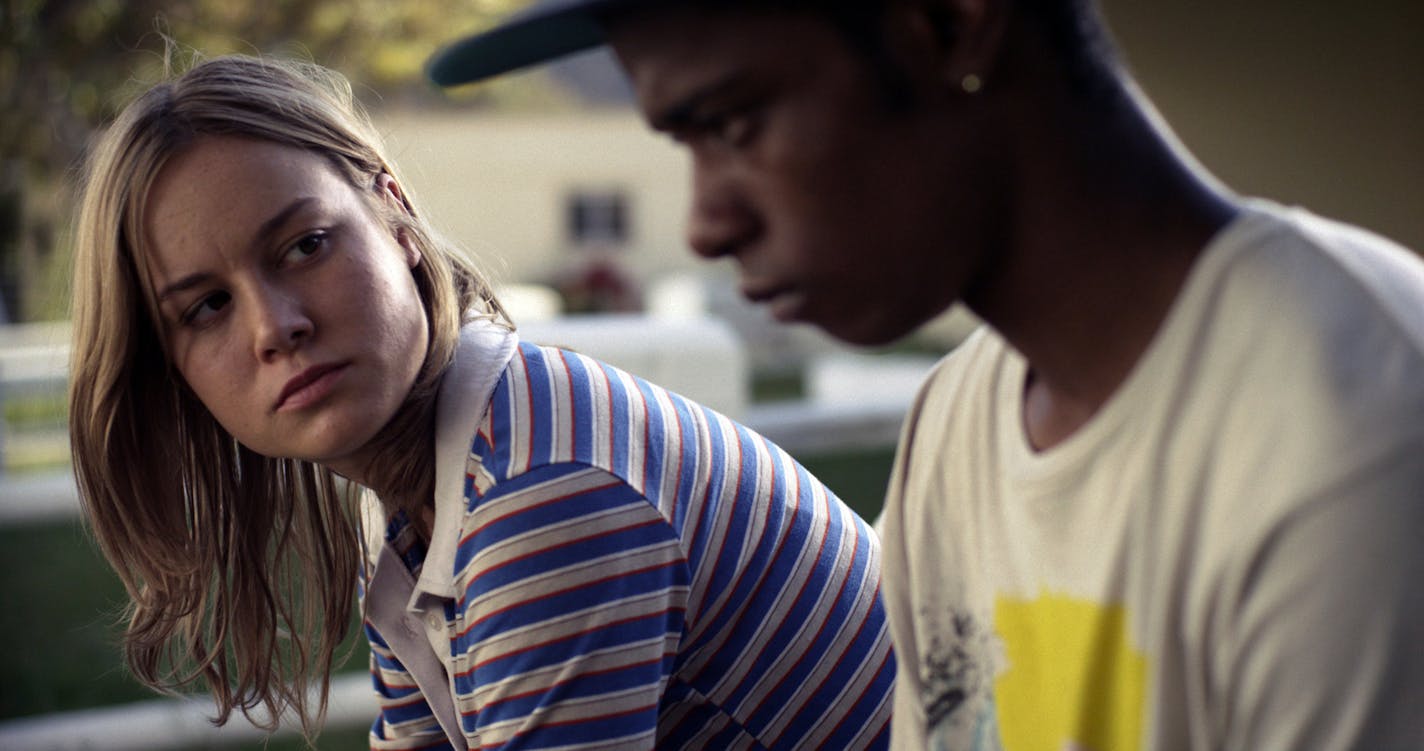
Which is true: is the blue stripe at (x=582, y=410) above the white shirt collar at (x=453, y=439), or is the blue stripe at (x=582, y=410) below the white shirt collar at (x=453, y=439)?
above

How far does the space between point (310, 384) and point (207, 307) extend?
215 millimetres

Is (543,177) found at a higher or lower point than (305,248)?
lower

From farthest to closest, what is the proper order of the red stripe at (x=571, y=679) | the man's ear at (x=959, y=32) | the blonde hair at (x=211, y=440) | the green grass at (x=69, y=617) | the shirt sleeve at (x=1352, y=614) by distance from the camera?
the green grass at (x=69, y=617) → the blonde hair at (x=211, y=440) → the red stripe at (x=571, y=679) → the man's ear at (x=959, y=32) → the shirt sleeve at (x=1352, y=614)

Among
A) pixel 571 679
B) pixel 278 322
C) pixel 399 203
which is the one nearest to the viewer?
pixel 571 679

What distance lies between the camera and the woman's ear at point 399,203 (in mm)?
2088

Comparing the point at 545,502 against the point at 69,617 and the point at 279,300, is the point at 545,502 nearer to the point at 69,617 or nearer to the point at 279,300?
the point at 279,300

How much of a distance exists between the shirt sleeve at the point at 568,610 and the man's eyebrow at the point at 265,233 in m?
0.45

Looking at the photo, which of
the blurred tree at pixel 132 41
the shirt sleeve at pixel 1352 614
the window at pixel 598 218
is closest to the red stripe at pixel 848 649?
the shirt sleeve at pixel 1352 614

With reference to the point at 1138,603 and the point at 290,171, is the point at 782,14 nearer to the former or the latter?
the point at 1138,603

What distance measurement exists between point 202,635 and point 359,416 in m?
1.01

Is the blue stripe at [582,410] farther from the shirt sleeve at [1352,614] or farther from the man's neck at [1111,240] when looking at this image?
the shirt sleeve at [1352,614]

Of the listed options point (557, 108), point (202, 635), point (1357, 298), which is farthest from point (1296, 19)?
point (557, 108)

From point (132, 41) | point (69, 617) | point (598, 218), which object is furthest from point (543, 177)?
point (69, 617)

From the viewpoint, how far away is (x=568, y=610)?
5.57 feet
